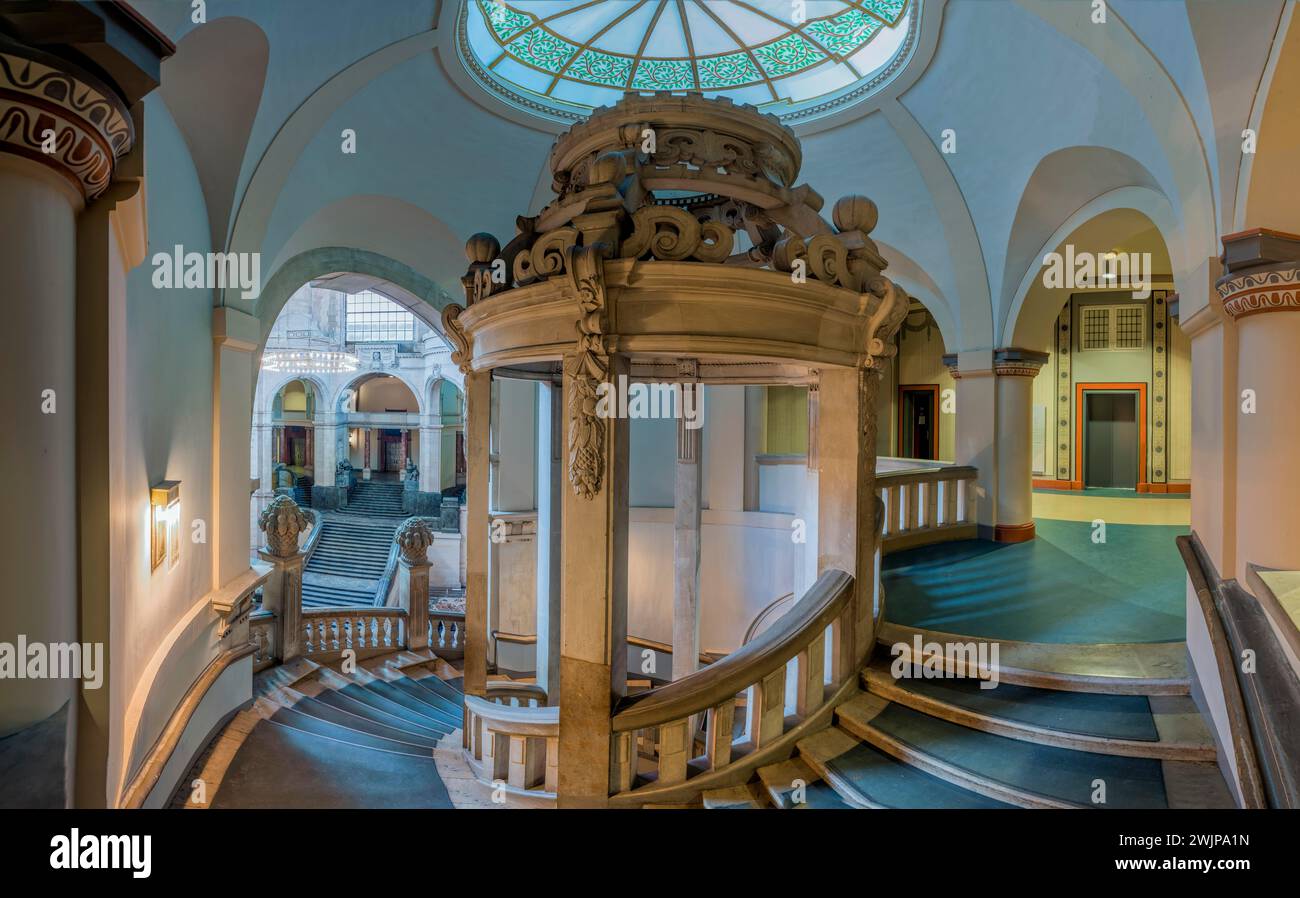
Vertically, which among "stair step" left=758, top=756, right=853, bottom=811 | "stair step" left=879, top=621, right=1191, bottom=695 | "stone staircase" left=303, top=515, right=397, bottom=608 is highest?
"stair step" left=879, top=621, right=1191, bottom=695

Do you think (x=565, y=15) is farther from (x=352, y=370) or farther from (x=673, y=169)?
(x=352, y=370)

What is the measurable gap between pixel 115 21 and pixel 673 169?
2865mm

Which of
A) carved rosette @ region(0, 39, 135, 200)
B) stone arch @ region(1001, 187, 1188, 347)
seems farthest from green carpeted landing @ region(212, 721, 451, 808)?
stone arch @ region(1001, 187, 1188, 347)

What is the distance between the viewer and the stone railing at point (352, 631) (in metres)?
9.29

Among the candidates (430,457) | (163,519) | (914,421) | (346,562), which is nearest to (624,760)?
(163,519)

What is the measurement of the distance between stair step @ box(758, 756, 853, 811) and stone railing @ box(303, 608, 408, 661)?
8000 mm

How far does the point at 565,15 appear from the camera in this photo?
8383 mm

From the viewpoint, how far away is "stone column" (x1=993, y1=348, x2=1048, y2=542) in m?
8.31

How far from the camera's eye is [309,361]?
26.0 meters

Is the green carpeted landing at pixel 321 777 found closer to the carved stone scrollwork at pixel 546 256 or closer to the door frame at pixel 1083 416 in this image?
the carved stone scrollwork at pixel 546 256

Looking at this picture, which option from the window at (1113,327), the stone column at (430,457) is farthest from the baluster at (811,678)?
the stone column at (430,457)

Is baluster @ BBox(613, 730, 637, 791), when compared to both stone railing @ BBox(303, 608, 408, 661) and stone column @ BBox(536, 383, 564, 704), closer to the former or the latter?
stone column @ BBox(536, 383, 564, 704)

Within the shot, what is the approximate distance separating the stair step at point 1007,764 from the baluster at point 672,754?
107cm
